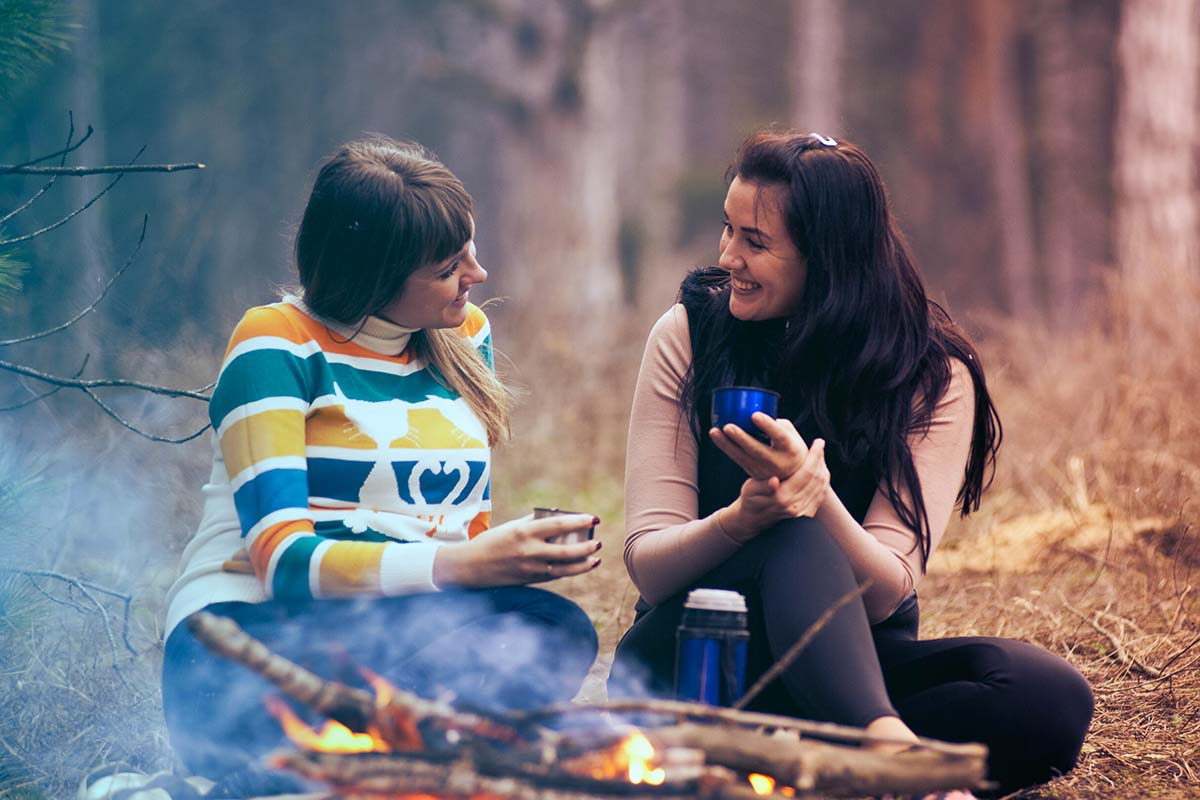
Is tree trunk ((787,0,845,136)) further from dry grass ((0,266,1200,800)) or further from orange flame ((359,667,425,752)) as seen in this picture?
orange flame ((359,667,425,752))

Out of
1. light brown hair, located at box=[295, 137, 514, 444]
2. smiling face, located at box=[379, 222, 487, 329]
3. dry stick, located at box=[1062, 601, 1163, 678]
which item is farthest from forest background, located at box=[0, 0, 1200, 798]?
smiling face, located at box=[379, 222, 487, 329]

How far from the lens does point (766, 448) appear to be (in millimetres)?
2045

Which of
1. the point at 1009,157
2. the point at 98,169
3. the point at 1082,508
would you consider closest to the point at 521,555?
the point at 98,169

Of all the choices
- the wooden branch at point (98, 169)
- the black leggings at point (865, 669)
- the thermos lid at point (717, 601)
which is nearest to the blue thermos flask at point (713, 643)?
the thermos lid at point (717, 601)

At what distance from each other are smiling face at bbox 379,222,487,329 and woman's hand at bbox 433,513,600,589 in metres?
0.49

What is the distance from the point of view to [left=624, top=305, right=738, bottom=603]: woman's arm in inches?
92.2

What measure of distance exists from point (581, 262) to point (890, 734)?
23.4 ft

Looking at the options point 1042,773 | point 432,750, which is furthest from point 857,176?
point 432,750

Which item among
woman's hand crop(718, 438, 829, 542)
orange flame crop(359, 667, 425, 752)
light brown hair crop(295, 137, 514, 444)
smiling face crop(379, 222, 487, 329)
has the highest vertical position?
light brown hair crop(295, 137, 514, 444)

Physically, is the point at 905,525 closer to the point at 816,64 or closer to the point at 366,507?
the point at 366,507

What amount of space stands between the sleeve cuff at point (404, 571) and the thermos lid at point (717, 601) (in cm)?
47

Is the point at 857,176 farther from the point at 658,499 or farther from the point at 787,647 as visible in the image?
the point at 787,647

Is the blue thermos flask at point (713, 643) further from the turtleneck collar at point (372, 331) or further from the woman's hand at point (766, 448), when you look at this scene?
the turtleneck collar at point (372, 331)

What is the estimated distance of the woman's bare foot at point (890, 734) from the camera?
181 centimetres
